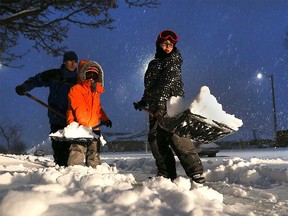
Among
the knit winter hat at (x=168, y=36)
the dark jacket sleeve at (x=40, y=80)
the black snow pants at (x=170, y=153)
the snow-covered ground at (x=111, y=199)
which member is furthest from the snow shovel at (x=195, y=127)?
the dark jacket sleeve at (x=40, y=80)

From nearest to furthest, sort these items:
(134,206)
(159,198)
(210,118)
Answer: (134,206) → (159,198) → (210,118)

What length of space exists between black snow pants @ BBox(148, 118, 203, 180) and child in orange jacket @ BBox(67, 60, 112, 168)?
1.13 meters

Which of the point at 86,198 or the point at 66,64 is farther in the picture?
the point at 66,64

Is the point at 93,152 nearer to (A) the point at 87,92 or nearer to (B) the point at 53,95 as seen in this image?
(A) the point at 87,92

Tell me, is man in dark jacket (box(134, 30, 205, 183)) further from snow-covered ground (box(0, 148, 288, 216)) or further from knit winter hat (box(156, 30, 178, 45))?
snow-covered ground (box(0, 148, 288, 216))

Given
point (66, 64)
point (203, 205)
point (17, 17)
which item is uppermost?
point (17, 17)

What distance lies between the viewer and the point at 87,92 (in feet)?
17.4

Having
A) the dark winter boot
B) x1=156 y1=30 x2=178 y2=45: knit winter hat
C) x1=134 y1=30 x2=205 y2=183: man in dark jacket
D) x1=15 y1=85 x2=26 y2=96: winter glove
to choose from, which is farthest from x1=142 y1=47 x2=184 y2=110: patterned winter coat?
x1=15 y1=85 x2=26 y2=96: winter glove

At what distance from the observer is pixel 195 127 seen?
152 inches

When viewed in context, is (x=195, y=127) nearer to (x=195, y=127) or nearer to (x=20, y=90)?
→ (x=195, y=127)

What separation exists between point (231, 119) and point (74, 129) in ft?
6.88

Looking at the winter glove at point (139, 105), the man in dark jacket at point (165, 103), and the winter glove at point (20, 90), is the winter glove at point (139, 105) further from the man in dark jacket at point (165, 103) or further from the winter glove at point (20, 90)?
the winter glove at point (20, 90)

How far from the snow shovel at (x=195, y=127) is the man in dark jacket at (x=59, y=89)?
2.54 meters

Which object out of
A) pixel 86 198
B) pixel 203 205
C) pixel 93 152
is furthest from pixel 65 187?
pixel 93 152
